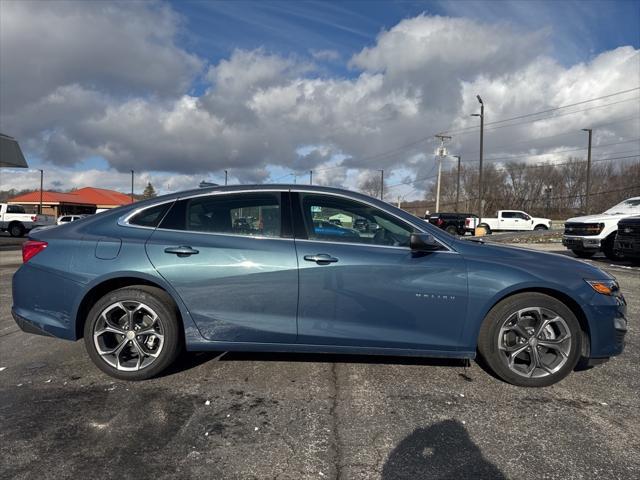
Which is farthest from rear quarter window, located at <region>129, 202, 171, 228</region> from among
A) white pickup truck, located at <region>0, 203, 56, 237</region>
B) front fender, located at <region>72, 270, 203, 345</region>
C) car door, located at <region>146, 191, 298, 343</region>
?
white pickup truck, located at <region>0, 203, 56, 237</region>

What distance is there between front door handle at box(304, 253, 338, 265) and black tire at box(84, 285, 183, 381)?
3.73ft

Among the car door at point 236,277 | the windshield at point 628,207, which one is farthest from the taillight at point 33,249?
the windshield at point 628,207

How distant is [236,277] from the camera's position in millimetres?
3344

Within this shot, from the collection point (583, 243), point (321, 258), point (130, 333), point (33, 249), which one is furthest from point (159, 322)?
point (583, 243)

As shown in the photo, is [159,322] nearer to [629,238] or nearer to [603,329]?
[603,329]

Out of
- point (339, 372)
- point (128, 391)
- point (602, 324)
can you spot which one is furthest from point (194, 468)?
point (602, 324)

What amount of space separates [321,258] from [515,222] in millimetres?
36656

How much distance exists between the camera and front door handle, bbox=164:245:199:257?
3.40 metres

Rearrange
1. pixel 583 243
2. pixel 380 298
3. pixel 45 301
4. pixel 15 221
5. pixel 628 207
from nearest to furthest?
pixel 380 298, pixel 45 301, pixel 583 243, pixel 628 207, pixel 15 221

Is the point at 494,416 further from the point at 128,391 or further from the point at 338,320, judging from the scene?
the point at 128,391

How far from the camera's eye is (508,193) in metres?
74.2

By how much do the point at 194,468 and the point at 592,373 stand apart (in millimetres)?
3317

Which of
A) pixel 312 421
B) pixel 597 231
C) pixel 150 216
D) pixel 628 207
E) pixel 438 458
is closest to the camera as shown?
pixel 438 458

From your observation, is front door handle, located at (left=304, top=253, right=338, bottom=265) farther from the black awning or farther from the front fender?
the black awning
